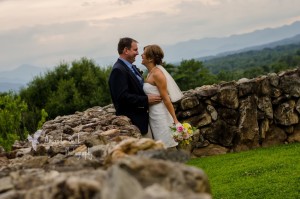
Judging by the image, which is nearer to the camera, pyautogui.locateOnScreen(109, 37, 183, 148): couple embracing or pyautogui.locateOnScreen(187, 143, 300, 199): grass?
pyautogui.locateOnScreen(109, 37, 183, 148): couple embracing

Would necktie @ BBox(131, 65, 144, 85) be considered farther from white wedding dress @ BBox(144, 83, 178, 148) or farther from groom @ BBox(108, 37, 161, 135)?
white wedding dress @ BBox(144, 83, 178, 148)

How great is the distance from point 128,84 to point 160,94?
536 millimetres

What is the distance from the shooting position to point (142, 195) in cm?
258

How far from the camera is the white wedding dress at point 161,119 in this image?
27.0ft

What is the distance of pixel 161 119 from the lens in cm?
827

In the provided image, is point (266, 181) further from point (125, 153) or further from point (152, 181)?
point (152, 181)

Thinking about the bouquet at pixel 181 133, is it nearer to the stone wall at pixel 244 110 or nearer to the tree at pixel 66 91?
the stone wall at pixel 244 110

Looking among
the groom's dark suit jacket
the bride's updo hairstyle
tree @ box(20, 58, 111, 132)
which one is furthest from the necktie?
tree @ box(20, 58, 111, 132)

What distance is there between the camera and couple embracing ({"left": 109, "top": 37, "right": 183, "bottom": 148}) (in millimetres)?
7855

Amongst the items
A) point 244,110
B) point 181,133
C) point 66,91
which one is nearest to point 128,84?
point 181,133

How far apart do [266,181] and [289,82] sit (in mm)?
5138

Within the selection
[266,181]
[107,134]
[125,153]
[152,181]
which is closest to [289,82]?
[266,181]

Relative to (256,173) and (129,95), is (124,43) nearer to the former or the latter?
(129,95)

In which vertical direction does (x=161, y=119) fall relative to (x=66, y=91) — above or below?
above
